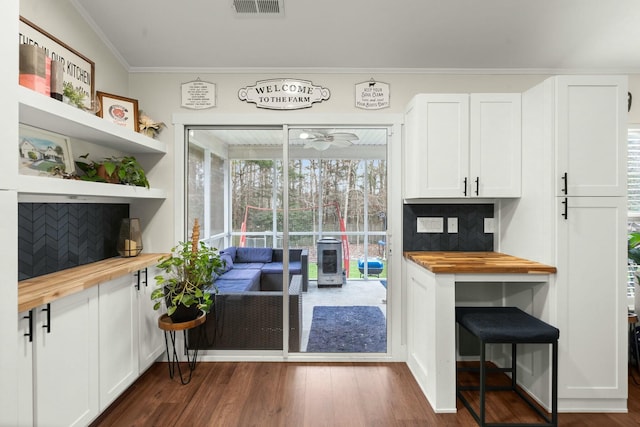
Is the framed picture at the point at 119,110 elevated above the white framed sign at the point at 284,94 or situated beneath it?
situated beneath

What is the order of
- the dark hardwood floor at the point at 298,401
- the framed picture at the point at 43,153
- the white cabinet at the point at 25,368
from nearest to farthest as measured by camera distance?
the white cabinet at the point at 25,368 < the framed picture at the point at 43,153 < the dark hardwood floor at the point at 298,401

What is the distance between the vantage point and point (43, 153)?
1.88m

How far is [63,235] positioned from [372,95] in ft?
8.32

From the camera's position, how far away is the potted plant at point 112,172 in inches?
84.8

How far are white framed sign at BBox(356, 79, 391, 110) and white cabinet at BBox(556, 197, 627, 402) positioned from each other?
5.10ft

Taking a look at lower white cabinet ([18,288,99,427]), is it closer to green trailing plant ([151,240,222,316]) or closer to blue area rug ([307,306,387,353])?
green trailing plant ([151,240,222,316])

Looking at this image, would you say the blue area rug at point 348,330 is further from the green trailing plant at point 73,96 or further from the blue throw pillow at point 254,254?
the green trailing plant at point 73,96

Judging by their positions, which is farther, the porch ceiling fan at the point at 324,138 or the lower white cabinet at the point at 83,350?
the porch ceiling fan at the point at 324,138

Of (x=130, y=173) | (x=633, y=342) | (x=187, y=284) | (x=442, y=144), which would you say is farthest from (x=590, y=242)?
(x=130, y=173)

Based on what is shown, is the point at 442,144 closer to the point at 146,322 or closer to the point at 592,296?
the point at 592,296

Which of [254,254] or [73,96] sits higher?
[73,96]

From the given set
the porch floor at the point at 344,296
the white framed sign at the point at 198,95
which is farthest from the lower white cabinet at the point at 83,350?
the white framed sign at the point at 198,95

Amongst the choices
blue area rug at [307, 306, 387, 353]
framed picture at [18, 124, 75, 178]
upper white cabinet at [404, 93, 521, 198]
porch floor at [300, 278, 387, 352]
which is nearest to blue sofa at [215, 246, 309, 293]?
porch floor at [300, 278, 387, 352]

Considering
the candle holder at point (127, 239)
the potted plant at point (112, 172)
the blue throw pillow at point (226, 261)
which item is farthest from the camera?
the blue throw pillow at point (226, 261)
